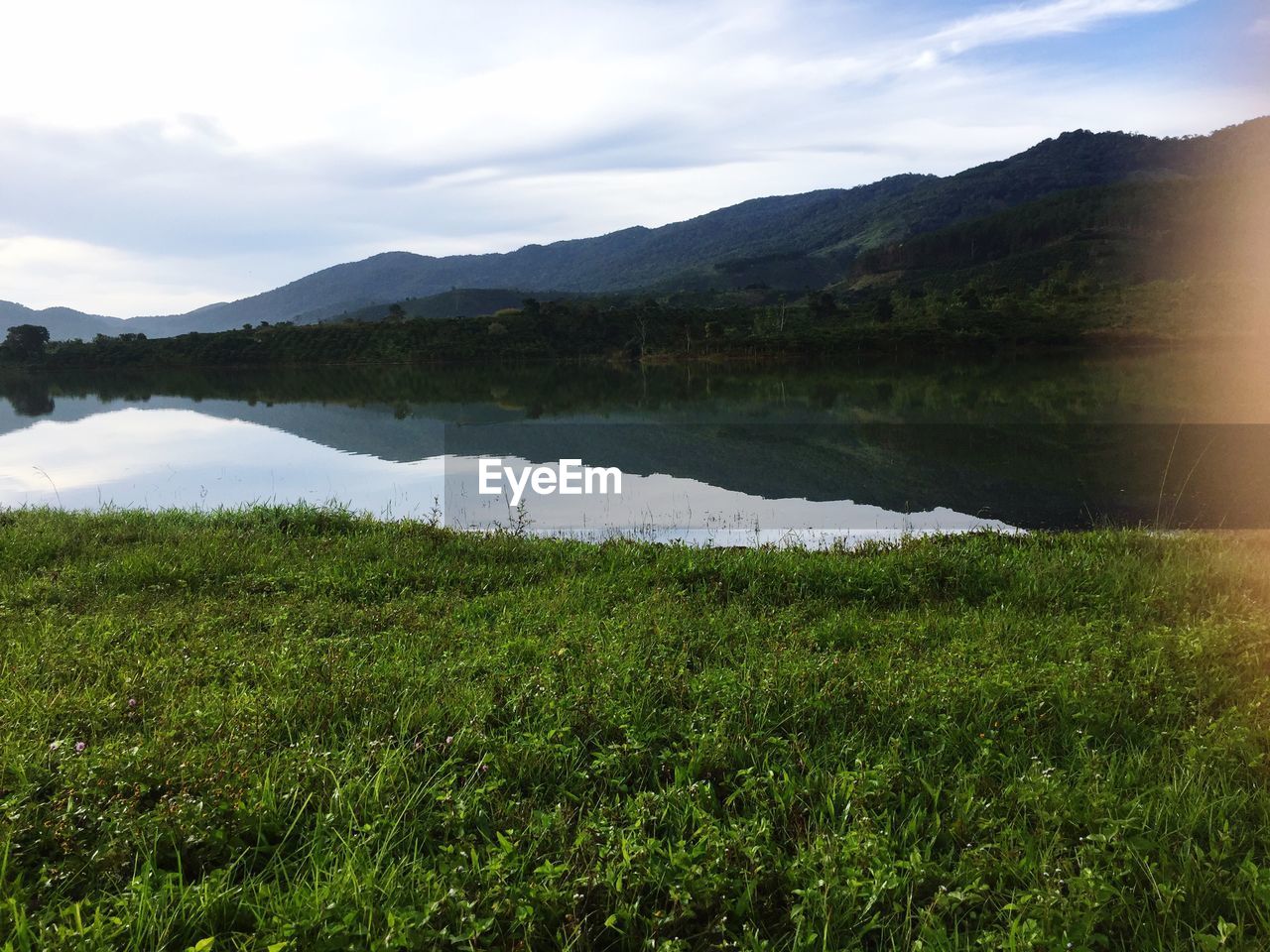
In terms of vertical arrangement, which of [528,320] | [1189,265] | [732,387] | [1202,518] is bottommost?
[1202,518]

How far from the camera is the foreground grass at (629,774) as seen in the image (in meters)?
2.25

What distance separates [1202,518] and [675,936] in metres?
12.0

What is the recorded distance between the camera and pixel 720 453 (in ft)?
64.7

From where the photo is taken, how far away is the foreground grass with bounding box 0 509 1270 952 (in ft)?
7.38

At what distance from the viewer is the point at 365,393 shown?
4088 centimetres

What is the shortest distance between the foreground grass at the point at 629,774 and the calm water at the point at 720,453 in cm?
477

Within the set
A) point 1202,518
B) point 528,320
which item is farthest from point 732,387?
point 528,320

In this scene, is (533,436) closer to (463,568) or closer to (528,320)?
(463,568)

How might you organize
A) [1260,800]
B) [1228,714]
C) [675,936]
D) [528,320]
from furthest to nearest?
1. [528,320]
2. [1228,714]
3. [1260,800]
4. [675,936]

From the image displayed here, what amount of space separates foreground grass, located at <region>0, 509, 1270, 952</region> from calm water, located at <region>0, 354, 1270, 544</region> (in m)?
4.77

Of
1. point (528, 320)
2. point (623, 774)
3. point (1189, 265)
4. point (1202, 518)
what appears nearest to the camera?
point (623, 774)

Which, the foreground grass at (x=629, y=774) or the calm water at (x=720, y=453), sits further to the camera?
the calm water at (x=720, y=453)

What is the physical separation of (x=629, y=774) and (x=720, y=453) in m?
16.9

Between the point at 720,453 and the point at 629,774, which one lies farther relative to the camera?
the point at 720,453
